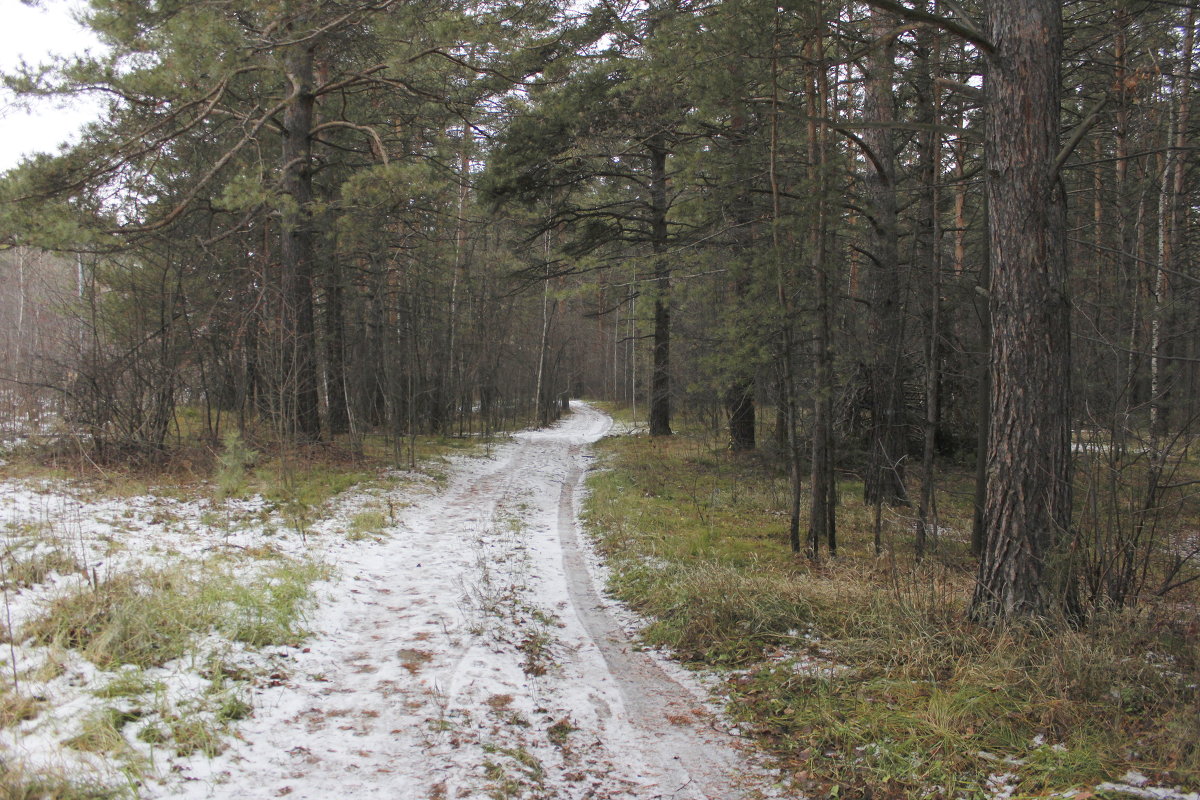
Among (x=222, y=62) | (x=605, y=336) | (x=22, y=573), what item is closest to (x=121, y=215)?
(x=222, y=62)

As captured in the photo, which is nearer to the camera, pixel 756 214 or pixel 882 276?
pixel 882 276

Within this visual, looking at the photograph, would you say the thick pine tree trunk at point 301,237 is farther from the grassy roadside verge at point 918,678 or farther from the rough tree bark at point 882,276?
the rough tree bark at point 882,276

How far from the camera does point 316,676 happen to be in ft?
14.4

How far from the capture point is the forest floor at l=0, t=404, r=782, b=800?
3219mm

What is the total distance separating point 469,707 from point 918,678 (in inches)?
113

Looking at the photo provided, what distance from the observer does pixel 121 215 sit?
33.3 ft

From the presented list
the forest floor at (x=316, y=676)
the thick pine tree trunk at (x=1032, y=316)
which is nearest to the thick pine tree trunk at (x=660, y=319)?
the forest floor at (x=316, y=676)

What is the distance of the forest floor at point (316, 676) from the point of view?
3219 millimetres

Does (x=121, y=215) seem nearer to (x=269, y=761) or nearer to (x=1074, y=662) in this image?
(x=269, y=761)

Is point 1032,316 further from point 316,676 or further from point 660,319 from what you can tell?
point 660,319

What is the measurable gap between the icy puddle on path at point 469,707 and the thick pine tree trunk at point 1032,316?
2489 mm

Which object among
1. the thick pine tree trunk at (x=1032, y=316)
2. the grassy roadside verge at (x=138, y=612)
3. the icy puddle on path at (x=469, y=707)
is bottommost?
the icy puddle on path at (x=469, y=707)

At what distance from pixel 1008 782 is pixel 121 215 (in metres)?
12.5

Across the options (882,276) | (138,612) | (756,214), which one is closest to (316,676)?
(138,612)
